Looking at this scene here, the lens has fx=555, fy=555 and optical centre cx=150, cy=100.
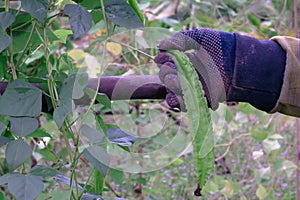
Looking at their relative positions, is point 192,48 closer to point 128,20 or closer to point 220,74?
point 220,74

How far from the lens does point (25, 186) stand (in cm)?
59

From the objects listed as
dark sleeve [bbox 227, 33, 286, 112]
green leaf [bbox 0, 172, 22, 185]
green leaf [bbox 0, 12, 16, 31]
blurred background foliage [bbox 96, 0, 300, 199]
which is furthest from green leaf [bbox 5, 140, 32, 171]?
blurred background foliage [bbox 96, 0, 300, 199]

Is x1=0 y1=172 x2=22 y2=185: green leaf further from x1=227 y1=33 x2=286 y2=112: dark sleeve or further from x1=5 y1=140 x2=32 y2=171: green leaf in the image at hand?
x1=227 y1=33 x2=286 y2=112: dark sleeve

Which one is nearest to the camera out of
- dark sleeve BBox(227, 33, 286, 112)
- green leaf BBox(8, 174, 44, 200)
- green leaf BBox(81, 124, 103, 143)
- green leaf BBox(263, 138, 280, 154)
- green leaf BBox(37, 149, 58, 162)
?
green leaf BBox(8, 174, 44, 200)

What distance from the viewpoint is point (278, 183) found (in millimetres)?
2531

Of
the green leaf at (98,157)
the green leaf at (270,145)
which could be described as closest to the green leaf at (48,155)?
the green leaf at (98,157)

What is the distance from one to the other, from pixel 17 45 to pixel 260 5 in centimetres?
200

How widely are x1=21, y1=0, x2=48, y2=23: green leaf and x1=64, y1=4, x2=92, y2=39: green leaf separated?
0.02 meters

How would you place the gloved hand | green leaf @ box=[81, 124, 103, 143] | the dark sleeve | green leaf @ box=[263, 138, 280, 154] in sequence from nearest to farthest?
green leaf @ box=[81, 124, 103, 143] → the gloved hand → the dark sleeve → green leaf @ box=[263, 138, 280, 154]

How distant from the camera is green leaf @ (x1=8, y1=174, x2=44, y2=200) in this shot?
58 cm

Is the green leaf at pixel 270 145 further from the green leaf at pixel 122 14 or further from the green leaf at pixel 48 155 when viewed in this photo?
the green leaf at pixel 122 14

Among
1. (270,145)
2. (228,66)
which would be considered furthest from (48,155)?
(270,145)

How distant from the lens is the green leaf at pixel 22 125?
24.9 inches

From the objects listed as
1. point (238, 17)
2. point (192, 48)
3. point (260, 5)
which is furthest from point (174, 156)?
point (260, 5)
